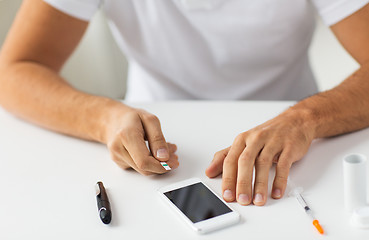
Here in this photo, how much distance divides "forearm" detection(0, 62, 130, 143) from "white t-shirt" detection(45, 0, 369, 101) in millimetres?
179

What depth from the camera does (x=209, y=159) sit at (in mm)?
952

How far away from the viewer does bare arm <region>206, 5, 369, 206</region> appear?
83cm

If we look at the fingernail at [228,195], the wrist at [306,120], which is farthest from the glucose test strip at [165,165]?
the wrist at [306,120]

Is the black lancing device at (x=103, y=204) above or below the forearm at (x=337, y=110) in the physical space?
below

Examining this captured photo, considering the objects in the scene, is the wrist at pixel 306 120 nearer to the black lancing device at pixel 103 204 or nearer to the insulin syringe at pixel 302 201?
the insulin syringe at pixel 302 201

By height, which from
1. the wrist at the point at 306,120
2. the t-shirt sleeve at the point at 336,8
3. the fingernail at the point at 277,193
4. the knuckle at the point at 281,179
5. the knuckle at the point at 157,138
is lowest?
the knuckle at the point at 157,138

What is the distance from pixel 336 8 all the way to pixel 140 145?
22.5 inches

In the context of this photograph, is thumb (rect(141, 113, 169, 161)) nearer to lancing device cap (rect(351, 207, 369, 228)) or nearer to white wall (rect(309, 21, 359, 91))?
lancing device cap (rect(351, 207, 369, 228))

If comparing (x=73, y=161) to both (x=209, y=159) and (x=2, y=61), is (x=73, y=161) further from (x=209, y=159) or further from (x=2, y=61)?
(x=2, y=61)

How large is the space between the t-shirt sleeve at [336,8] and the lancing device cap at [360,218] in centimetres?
57

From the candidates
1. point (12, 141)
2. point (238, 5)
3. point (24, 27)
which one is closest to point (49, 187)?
point (12, 141)

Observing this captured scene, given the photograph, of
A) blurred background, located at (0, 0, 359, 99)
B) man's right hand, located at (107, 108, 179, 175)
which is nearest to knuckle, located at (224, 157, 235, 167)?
man's right hand, located at (107, 108, 179, 175)

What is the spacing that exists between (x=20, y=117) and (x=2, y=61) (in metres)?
0.18

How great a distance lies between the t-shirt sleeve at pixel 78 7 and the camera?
125cm
